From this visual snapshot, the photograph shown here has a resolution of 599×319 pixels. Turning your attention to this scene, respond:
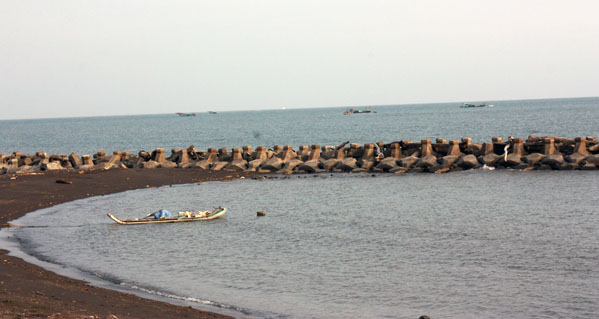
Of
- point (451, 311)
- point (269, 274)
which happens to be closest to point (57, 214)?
point (269, 274)

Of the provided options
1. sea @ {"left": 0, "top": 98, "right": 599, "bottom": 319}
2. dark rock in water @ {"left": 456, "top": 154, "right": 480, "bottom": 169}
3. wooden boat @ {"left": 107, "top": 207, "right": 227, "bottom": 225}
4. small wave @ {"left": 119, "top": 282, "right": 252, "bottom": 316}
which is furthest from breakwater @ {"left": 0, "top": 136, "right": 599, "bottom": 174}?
small wave @ {"left": 119, "top": 282, "right": 252, "bottom": 316}

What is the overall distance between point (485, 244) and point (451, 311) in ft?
21.5

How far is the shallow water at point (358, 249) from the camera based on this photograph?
1364 cm

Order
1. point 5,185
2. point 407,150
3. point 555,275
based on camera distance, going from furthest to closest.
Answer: point 407,150, point 5,185, point 555,275

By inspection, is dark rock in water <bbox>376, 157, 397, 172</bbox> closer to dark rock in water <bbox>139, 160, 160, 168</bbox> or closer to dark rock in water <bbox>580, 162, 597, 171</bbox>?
dark rock in water <bbox>580, 162, 597, 171</bbox>

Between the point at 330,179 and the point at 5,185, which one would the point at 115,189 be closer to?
the point at 5,185

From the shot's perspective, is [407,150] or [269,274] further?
[407,150]

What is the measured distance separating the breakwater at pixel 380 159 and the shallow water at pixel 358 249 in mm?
5172

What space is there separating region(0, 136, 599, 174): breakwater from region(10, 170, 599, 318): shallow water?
17.0ft

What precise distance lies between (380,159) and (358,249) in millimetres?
22156

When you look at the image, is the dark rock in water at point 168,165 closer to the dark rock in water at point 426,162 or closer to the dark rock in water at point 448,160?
the dark rock in water at point 426,162

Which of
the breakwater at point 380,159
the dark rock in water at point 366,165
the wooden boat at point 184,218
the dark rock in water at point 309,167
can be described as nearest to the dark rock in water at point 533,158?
the breakwater at point 380,159

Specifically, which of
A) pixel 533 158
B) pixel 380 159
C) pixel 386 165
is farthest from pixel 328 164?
pixel 533 158

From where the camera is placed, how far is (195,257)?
18.1m
